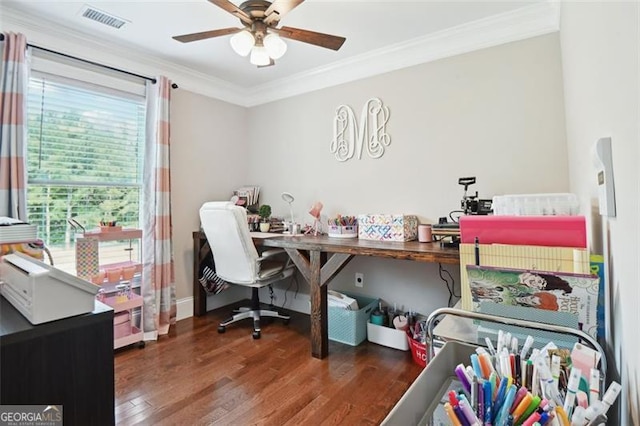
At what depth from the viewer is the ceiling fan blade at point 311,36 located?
6.09ft

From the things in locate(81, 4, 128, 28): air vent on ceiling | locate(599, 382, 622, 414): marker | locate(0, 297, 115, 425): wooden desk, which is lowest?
locate(0, 297, 115, 425): wooden desk

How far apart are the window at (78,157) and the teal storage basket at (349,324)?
195 centimetres

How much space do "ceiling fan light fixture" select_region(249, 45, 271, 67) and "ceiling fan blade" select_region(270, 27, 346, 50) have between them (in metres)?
0.13

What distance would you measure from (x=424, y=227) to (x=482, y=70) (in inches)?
48.8

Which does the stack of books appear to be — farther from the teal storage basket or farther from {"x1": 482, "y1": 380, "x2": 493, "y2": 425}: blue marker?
the teal storage basket

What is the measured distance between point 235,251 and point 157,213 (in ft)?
2.66

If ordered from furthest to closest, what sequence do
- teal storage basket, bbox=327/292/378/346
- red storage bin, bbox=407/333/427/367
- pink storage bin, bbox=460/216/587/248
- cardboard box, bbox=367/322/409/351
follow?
1. teal storage basket, bbox=327/292/378/346
2. cardboard box, bbox=367/322/409/351
3. red storage bin, bbox=407/333/427/367
4. pink storage bin, bbox=460/216/587/248

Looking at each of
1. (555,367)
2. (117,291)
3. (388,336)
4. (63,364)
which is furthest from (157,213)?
(555,367)

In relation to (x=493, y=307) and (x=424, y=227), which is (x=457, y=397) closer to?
(x=493, y=307)

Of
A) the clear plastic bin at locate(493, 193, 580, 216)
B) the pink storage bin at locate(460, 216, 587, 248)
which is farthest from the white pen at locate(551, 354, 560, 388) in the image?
the clear plastic bin at locate(493, 193, 580, 216)

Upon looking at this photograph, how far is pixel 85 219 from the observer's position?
2539 millimetres

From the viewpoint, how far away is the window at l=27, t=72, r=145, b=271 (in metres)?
2.29

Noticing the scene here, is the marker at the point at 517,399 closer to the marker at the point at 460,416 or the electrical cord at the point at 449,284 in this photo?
the marker at the point at 460,416

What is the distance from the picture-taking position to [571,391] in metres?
0.57
